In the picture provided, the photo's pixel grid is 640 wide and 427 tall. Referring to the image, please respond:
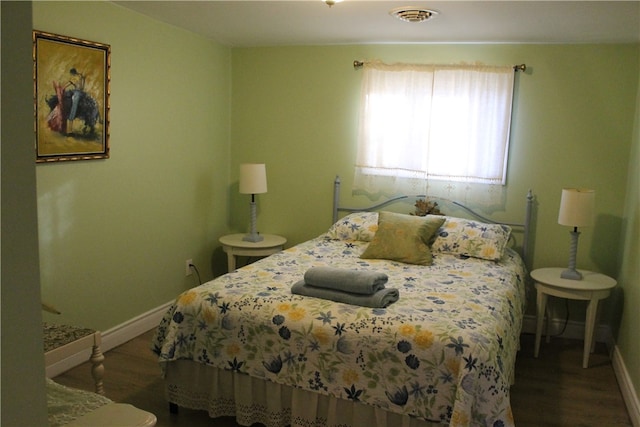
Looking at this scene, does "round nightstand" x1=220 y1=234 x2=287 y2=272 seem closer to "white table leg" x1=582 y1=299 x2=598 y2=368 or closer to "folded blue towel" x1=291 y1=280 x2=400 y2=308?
"folded blue towel" x1=291 y1=280 x2=400 y2=308

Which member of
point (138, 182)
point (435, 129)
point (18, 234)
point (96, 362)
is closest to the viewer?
point (18, 234)

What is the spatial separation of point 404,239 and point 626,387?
1573 mm

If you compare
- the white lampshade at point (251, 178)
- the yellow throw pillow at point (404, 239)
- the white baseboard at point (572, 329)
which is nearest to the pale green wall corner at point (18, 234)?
the yellow throw pillow at point (404, 239)

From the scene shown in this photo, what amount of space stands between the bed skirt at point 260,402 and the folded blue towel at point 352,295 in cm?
46

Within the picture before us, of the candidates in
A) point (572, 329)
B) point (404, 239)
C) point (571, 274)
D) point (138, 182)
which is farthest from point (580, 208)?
point (138, 182)

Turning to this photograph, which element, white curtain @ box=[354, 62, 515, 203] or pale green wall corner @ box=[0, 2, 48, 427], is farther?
white curtain @ box=[354, 62, 515, 203]

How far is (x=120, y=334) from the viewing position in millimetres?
3816

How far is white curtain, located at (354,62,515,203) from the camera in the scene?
416 centimetres

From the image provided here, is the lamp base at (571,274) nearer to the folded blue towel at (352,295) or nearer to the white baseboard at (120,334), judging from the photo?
the folded blue towel at (352,295)

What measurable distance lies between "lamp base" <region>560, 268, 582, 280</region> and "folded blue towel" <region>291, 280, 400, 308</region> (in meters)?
1.59

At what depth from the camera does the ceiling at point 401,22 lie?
3.14 metres

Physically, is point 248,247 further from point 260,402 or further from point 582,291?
point 582,291

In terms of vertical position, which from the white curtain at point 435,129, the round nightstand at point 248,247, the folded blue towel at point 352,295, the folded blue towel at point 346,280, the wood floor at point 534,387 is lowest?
the wood floor at point 534,387

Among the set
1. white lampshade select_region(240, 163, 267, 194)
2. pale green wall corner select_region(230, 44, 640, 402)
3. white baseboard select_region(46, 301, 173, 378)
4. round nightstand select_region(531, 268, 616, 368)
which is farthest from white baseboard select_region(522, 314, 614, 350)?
white baseboard select_region(46, 301, 173, 378)
